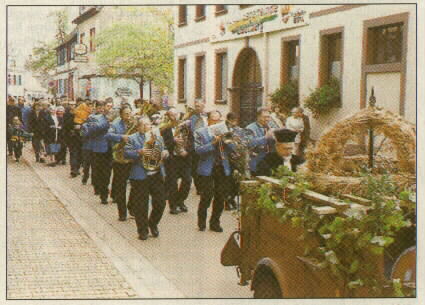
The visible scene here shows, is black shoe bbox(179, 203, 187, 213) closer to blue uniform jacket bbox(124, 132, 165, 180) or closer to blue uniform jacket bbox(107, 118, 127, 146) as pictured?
blue uniform jacket bbox(107, 118, 127, 146)

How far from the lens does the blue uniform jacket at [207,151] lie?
7.61 m

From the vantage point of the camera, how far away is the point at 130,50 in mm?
11156

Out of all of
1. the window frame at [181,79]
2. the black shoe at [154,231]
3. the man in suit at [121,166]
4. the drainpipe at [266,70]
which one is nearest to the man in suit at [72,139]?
the window frame at [181,79]

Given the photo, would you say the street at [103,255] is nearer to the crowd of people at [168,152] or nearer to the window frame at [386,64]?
the crowd of people at [168,152]

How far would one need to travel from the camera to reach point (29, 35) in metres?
6.52

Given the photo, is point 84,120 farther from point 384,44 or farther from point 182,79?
point 384,44

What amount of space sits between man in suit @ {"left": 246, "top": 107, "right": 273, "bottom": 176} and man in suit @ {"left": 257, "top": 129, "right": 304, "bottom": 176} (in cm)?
6

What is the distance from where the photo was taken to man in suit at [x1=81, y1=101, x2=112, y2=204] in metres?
9.70

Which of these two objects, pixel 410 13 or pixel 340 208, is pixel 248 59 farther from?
pixel 340 208

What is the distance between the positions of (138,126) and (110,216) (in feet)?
5.79

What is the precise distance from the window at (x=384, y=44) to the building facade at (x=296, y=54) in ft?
0.04

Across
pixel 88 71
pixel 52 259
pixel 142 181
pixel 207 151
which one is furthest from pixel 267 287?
pixel 88 71

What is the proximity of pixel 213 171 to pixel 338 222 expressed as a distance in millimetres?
4033
